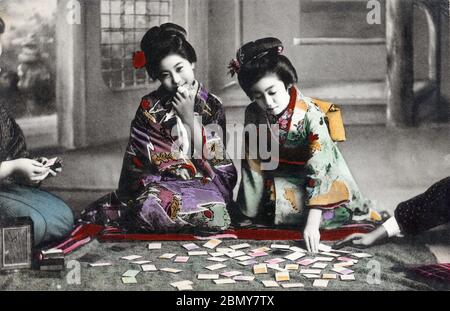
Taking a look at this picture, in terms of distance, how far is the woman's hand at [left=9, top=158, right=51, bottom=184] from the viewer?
13.3 feet

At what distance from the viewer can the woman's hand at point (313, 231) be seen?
385 centimetres

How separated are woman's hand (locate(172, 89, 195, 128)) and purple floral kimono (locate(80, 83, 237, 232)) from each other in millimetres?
33

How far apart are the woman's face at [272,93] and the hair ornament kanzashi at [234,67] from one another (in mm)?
152

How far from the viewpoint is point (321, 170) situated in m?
3.86

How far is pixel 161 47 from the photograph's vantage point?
156 inches

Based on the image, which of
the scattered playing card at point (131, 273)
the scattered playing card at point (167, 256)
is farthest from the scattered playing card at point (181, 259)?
A: the scattered playing card at point (131, 273)

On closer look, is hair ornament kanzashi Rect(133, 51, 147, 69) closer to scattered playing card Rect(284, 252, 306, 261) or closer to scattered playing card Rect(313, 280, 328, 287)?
scattered playing card Rect(284, 252, 306, 261)

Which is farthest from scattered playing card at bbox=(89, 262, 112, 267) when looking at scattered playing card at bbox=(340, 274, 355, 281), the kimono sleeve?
scattered playing card at bbox=(340, 274, 355, 281)

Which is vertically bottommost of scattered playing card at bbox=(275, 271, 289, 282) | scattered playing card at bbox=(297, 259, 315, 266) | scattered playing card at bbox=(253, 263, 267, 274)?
scattered playing card at bbox=(275, 271, 289, 282)

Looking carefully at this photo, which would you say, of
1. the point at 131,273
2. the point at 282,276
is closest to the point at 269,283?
the point at 282,276

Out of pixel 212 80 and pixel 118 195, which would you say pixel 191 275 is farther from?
pixel 212 80

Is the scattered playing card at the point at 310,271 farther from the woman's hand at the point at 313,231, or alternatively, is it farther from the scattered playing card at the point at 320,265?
the woman's hand at the point at 313,231
